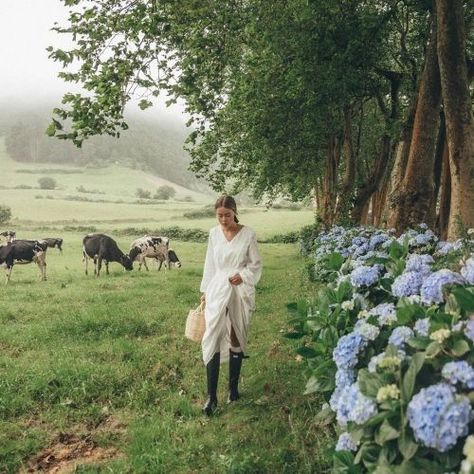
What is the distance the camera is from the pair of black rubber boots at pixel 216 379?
7.17 metres

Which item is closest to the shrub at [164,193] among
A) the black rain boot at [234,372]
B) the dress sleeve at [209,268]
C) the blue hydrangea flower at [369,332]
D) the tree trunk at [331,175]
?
the tree trunk at [331,175]

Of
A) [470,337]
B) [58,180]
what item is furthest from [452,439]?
[58,180]

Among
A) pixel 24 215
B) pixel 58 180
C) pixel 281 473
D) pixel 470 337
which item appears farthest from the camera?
pixel 58 180

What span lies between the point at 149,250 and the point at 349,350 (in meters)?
24.9

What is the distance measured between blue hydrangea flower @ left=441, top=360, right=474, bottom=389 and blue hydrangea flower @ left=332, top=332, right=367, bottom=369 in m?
0.75

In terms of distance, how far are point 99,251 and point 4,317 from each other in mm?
10925

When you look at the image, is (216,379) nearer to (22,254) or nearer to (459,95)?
(459,95)

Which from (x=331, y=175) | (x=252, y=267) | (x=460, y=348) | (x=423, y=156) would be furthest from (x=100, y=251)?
(x=460, y=348)

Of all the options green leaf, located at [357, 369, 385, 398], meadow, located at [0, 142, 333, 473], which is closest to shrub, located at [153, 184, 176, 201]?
meadow, located at [0, 142, 333, 473]

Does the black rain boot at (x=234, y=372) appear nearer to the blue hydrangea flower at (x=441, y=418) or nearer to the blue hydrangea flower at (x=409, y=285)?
the blue hydrangea flower at (x=409, y=285)

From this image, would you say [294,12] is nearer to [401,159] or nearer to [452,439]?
[401,159]

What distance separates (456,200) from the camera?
9.57 meters

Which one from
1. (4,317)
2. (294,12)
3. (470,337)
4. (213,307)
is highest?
(294,12)

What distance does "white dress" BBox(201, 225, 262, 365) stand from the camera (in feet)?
23.7
